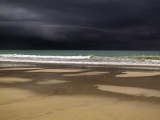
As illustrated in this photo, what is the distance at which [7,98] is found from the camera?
806 cm

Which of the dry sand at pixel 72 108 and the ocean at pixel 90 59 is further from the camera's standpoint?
the ocean at pixel 90 59

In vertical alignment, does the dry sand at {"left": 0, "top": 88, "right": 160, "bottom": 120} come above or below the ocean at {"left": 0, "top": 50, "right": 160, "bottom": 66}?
below

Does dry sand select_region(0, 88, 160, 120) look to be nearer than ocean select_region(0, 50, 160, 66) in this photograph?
Yes

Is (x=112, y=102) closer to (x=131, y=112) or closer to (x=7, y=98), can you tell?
(x=131, y=112)

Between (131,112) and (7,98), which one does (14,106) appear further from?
(131,112)

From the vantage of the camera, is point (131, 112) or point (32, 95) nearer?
point (131, 112)

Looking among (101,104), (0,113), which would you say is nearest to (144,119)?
(101,104)

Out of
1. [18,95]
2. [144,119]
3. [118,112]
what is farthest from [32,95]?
[144,119]

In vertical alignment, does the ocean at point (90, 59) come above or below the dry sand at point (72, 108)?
above

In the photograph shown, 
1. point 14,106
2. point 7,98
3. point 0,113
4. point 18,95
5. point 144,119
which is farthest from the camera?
point 18,95

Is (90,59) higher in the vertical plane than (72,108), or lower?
higher

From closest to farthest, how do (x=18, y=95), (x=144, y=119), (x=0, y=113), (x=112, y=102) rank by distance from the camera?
(x=144, y=119) < (x=0, y=113) < (x=112, y=102) < (x=18, y=95)

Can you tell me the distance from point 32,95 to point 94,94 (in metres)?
2.62

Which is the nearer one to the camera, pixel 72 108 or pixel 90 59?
pixel 72 108
